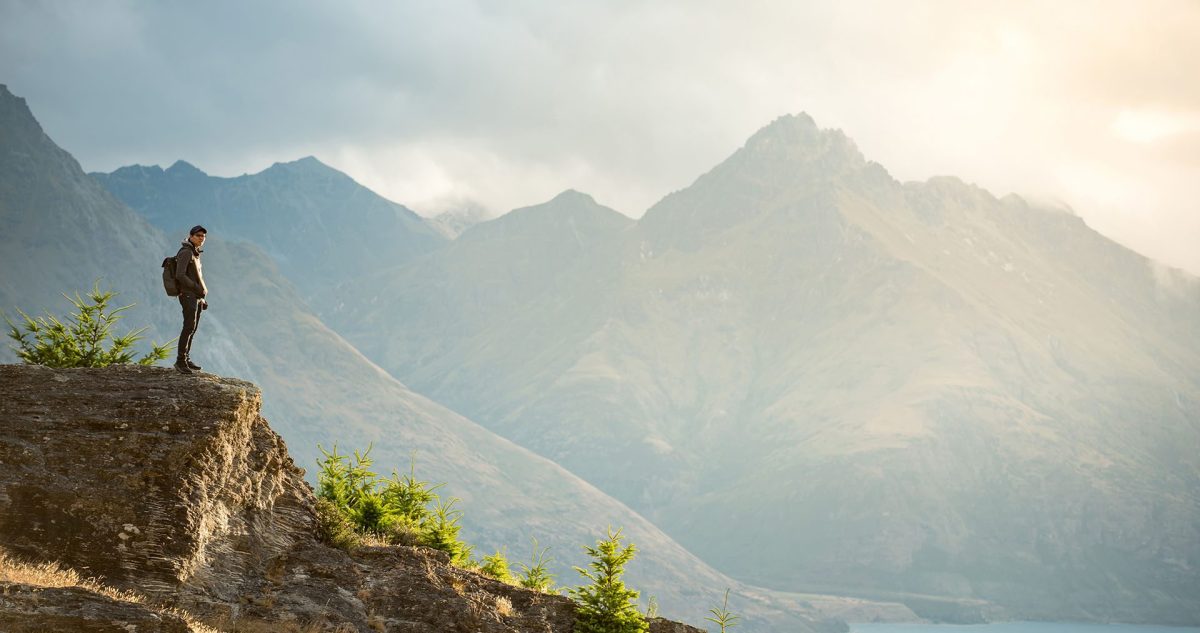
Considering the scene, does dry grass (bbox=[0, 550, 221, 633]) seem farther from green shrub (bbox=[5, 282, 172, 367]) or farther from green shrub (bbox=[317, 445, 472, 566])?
green shrub (bbox=[5, 282, 172, 367])

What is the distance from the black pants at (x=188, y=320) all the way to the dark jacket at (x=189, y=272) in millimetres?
175

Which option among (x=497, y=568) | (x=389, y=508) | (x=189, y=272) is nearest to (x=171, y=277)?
(x=189, y=272)

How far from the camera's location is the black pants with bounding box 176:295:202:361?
84.7 feet

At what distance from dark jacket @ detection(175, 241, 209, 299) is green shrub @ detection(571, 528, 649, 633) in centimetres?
1195

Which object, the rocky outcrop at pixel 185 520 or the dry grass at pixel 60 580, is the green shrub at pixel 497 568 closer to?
the rocky outcrop at pixel 185 520

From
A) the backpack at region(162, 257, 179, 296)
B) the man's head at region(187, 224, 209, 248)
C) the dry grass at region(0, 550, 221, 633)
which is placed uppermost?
the man's head at region(187, 224, 209, 248)

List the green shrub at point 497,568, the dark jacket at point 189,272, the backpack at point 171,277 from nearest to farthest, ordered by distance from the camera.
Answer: the dark jacket at point 189,272
the backpack at point 171,277
the green shrub at point 497,568

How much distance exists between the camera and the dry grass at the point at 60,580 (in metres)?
18.8

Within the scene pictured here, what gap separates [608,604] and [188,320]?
1312cm

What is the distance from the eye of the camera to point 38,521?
21.2 m

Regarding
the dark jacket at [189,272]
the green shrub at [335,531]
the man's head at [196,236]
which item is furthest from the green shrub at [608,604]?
the man's head at [196,236]

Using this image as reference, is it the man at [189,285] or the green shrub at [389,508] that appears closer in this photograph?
the man at [189,285]

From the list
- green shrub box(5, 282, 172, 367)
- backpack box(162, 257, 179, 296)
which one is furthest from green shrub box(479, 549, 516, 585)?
backpack box(162, 257, 179, 296)

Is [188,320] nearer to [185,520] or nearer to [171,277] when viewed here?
[171,277]
